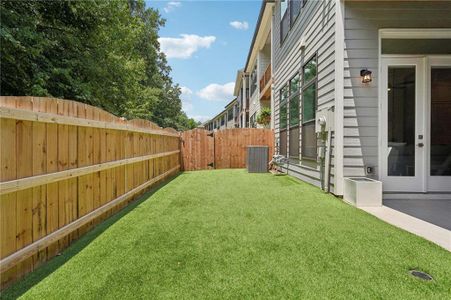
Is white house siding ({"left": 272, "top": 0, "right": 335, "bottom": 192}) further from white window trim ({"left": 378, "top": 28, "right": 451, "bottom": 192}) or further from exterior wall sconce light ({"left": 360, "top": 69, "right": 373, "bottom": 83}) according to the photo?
white window trim ({"left": 378, "top": 28, "right": 451, "bottom": 192})

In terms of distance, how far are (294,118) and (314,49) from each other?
220 cm

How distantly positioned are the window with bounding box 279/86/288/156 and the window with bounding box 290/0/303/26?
1960 mm

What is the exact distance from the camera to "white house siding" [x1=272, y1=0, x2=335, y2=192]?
505 cm

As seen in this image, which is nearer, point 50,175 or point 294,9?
point 50,175

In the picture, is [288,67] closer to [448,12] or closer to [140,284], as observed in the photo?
[448,12]

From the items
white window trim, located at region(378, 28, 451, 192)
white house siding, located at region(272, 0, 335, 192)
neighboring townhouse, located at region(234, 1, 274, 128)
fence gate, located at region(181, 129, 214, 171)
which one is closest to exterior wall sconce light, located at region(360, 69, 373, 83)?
white window trim, located at region(378, 28, 451, 192)

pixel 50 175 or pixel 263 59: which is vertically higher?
pixel 263 59

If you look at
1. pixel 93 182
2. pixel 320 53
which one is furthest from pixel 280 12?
pixel 93 182

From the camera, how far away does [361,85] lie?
4.72 m

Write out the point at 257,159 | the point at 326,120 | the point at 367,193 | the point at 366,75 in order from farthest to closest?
the point at 257,159 → the point at 326,120 → the point at 366,75 → the point at 367,193

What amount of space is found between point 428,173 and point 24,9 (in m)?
9.72

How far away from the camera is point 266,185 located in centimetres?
647

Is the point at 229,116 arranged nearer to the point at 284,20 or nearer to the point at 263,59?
the point at 263,59

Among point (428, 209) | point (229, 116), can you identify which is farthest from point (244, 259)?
point (229, 116)
